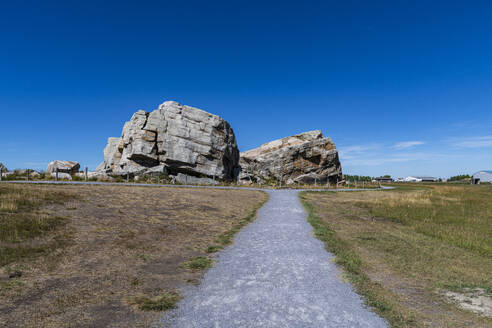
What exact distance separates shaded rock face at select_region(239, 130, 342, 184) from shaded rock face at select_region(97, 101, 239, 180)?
536 inches

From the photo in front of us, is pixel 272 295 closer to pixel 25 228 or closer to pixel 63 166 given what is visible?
pixel 25 228

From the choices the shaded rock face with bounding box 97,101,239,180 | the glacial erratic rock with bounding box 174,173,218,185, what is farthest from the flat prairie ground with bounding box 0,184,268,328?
the shaded rock face with bounding box 97,101,239,180

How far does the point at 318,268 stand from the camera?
24.7 feet

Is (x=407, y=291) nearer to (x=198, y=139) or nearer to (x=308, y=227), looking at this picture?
(x=308, y=227)

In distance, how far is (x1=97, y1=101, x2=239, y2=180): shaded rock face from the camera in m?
48.7

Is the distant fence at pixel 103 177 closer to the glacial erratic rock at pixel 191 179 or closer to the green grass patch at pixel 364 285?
the glacial erratic rock at pixel 191 179

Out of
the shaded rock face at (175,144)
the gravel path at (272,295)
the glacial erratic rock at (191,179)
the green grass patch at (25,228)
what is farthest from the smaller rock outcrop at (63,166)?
the gravel path at (272,295)

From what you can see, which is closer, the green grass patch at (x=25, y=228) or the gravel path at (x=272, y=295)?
the gravel path at (x=272, y=295)

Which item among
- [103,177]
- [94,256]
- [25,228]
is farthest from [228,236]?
[103,177]

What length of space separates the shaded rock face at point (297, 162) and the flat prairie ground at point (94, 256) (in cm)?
5078

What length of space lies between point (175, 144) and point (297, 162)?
3174 centimetres

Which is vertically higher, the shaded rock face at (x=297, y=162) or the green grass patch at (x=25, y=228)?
the shaded rock face at (x=297, y=162)

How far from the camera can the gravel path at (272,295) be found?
15.4ft

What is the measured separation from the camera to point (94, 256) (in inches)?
327
